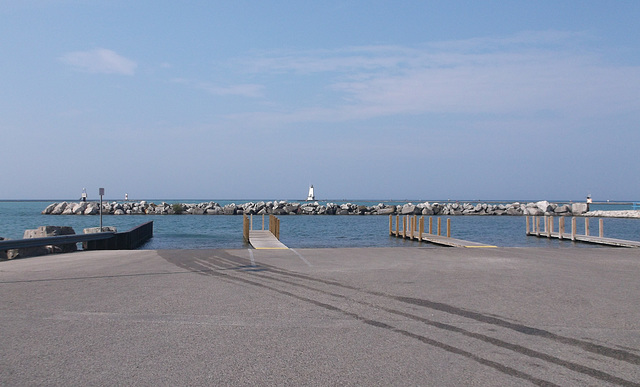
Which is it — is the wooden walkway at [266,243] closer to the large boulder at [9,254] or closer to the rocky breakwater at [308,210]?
the large boulder at [9,254]

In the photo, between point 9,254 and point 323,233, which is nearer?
point 9,254

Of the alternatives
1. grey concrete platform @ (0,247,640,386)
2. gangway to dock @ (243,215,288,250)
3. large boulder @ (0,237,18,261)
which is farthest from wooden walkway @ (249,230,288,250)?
grey concrete platform @ (0,247,640,386)

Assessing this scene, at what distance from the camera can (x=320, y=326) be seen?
680cm

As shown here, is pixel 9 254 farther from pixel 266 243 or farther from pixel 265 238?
pixel 265 238

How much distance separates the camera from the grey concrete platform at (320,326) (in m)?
5.00

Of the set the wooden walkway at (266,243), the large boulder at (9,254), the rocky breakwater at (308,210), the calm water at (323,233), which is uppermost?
the rocky breakwater at (308,210)

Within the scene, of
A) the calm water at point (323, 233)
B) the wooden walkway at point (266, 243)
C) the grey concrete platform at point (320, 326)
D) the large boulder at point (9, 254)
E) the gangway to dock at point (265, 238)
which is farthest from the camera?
the calm water at point (323, 233)

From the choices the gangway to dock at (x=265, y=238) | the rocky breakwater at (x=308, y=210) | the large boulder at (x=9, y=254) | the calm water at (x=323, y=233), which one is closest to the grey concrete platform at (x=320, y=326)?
the large boulder at (x=9, y=254)

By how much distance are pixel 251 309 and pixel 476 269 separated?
22.8 ft

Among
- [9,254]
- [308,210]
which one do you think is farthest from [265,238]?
[308,210]

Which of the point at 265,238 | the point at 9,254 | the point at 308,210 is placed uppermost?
the point at 308,210

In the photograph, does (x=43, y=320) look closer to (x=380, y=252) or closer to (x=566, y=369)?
(x=566, y=369)

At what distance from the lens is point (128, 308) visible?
7.87 metres

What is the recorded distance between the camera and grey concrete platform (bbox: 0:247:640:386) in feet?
16.4
